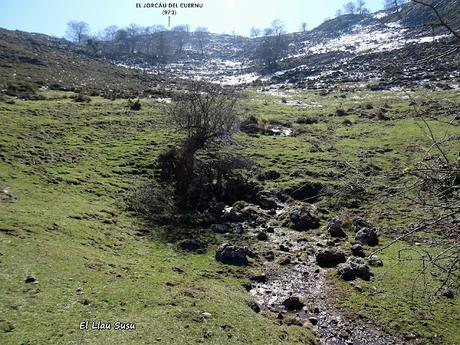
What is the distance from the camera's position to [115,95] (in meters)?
53.3

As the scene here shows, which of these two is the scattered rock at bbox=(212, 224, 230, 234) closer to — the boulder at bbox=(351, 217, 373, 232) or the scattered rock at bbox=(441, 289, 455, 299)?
the boulder at bbox=(351, 217, 373, 232)

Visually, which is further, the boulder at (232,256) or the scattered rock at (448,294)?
the boulder at (232,256)

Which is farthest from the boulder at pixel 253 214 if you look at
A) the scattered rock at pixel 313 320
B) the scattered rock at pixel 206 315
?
the scattered rock at pixel 206 315

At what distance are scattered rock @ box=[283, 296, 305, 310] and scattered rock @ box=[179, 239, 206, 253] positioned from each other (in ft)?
17.4

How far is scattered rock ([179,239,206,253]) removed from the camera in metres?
20.0

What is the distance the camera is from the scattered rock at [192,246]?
19953mm

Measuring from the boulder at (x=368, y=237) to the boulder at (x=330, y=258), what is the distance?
1.77 meters

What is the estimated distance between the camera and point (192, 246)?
20203mm

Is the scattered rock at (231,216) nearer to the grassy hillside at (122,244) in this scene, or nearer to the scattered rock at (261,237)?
the grassy hillside at (122,244)

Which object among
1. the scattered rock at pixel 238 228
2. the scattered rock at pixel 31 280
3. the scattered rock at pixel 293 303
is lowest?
the scattered rock at pixel 293 303

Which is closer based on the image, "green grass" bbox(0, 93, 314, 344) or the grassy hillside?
"green grass" bbox(0, 93, 314, 344)

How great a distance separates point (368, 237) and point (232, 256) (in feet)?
22.4

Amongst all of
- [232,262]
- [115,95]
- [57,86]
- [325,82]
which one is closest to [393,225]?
[232,262]

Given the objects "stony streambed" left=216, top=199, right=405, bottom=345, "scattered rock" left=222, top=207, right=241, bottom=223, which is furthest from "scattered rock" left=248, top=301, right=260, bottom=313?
"scattered rock" left=222, top=207, right=241, bottom=223
